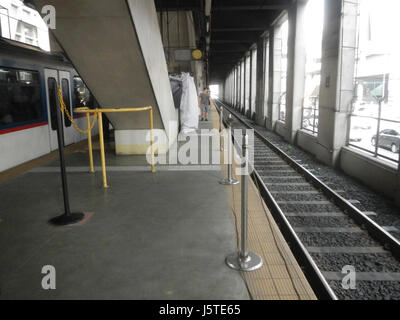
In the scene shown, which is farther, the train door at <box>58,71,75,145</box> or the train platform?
the train door at <box>58,71,75,145</box>

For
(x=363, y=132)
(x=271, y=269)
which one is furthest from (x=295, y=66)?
(x=271, y=269)

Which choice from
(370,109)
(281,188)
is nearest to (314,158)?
(370,109)

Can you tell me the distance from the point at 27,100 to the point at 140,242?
5982mm

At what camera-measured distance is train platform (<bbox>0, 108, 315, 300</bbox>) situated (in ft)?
9.13

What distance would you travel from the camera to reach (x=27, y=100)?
790 centimetres

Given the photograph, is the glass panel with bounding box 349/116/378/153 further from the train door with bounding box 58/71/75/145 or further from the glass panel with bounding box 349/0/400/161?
the train door with bounding box 58/71/75/145

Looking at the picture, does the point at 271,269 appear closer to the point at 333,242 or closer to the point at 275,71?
the point at 333,242

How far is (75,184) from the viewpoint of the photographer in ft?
19.6

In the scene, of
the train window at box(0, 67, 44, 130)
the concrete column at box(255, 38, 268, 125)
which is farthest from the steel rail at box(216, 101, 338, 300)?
the concrete column at box(255, 38, 268, 125)

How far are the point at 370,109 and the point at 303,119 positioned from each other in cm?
495

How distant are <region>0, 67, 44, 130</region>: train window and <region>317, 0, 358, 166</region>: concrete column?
7.62 meters

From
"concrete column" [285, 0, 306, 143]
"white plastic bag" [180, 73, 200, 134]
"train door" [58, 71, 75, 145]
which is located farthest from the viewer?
"concrete column" [285, 0, 306, 143]

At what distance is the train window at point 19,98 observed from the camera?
696cm
